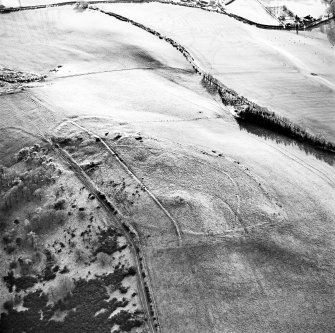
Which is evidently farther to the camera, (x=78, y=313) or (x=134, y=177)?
(x=134, y=177)

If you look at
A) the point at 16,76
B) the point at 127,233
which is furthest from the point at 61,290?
the point at 16,76

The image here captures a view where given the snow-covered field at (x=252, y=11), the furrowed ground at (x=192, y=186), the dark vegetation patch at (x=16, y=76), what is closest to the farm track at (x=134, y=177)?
the furrowed ground at (x=192, y=186)

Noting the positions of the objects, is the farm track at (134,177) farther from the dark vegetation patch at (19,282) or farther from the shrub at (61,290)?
the dark vegetation patch at (19,282)

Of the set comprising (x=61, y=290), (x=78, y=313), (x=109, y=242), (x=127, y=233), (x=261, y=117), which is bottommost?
(x=78, y=313)

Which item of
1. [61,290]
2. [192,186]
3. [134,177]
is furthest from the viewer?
[134,177]

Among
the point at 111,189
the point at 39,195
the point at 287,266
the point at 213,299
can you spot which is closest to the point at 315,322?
the point at 287,266

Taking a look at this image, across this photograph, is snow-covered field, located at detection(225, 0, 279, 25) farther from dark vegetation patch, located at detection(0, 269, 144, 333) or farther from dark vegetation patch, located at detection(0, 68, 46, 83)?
dark vegetation patch, located at detection(0, 269, 144, 333)

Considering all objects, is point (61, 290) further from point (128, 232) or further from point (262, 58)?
point (262, 58)

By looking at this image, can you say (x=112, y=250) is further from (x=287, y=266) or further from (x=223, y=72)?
(x=223, y=72)

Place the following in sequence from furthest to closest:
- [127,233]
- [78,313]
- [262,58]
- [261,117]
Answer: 1. [262,58]
2. [261,117]
3. [127,233]
4. [78,313]
